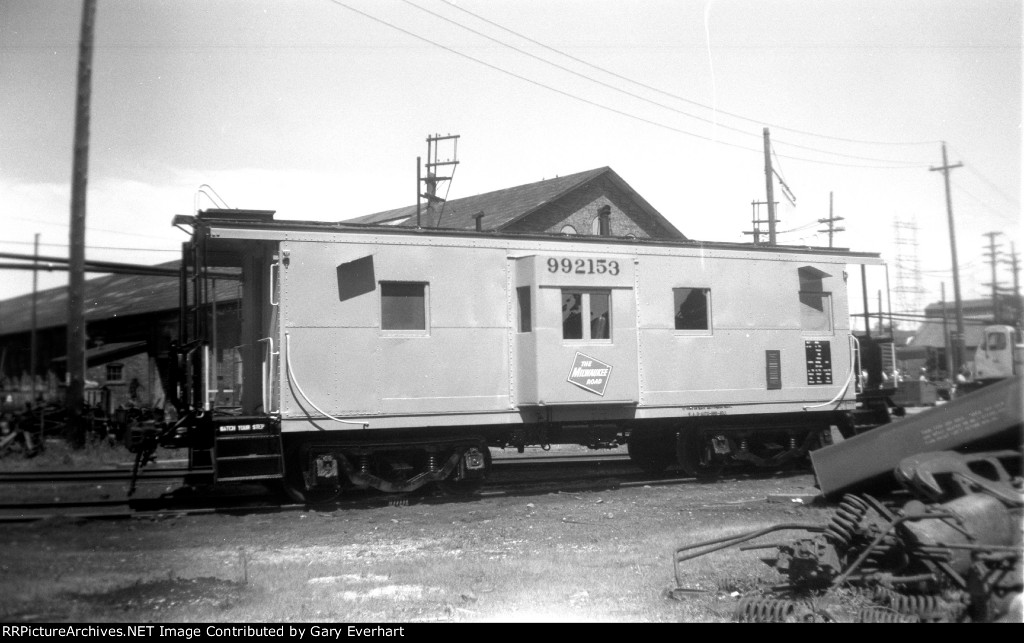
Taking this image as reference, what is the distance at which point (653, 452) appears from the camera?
13.3m

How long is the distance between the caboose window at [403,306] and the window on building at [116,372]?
2133 cm

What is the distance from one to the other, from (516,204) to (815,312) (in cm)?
2039

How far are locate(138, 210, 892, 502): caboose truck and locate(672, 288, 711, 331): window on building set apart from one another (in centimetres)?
2

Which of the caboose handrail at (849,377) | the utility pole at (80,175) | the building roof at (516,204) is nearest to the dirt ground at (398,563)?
the utility pole at (80,175)

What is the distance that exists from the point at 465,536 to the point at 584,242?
4670 mm

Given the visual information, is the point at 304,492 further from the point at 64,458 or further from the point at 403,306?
the point at 64,458

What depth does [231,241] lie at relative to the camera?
10.5 m

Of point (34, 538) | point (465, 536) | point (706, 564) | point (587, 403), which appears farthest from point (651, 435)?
point (34, 538)

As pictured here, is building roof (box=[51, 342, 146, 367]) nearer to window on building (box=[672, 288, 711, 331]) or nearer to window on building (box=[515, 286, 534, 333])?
window on building (box=[515, 286, 534, 333])

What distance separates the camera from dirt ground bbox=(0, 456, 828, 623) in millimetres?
5539

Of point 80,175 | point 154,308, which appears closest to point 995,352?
point 154,308

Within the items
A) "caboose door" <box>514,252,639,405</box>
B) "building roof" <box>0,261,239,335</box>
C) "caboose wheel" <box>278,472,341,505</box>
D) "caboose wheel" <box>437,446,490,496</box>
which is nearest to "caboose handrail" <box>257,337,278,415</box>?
"caboose wheel" <box>278,472,341,505</box>
